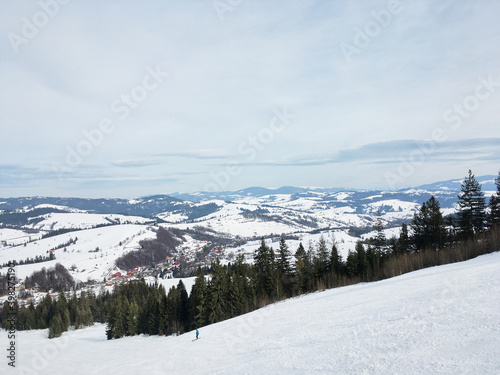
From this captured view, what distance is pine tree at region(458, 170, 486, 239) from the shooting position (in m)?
33.2

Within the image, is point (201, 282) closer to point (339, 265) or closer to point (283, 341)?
point (339, 265)

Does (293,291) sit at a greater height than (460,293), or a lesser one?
lesser

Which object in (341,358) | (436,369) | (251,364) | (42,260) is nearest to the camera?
(436,369)

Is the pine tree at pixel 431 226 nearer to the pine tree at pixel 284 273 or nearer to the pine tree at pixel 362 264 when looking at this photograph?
the pine tree at pixel 362 264

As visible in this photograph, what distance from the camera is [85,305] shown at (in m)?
75.2

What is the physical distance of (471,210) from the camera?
3409 centimetres

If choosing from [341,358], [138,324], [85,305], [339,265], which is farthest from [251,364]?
[85,305]

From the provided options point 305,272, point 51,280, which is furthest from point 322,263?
point 51,280

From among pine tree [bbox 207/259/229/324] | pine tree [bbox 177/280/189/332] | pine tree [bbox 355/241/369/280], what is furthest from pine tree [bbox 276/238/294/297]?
pine tree [bbox 177/280/189/332]

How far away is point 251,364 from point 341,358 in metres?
4.45

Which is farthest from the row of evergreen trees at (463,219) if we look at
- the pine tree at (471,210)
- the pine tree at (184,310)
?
the pine tree at (184,310)

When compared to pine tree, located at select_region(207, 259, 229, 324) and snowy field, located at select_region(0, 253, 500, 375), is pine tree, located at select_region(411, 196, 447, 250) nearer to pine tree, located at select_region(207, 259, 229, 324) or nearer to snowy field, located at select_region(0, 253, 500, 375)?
snowy field, located at select_region(0, 253, 500, 375)

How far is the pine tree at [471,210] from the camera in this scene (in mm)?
33250

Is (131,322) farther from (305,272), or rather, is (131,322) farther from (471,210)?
(471,210)
